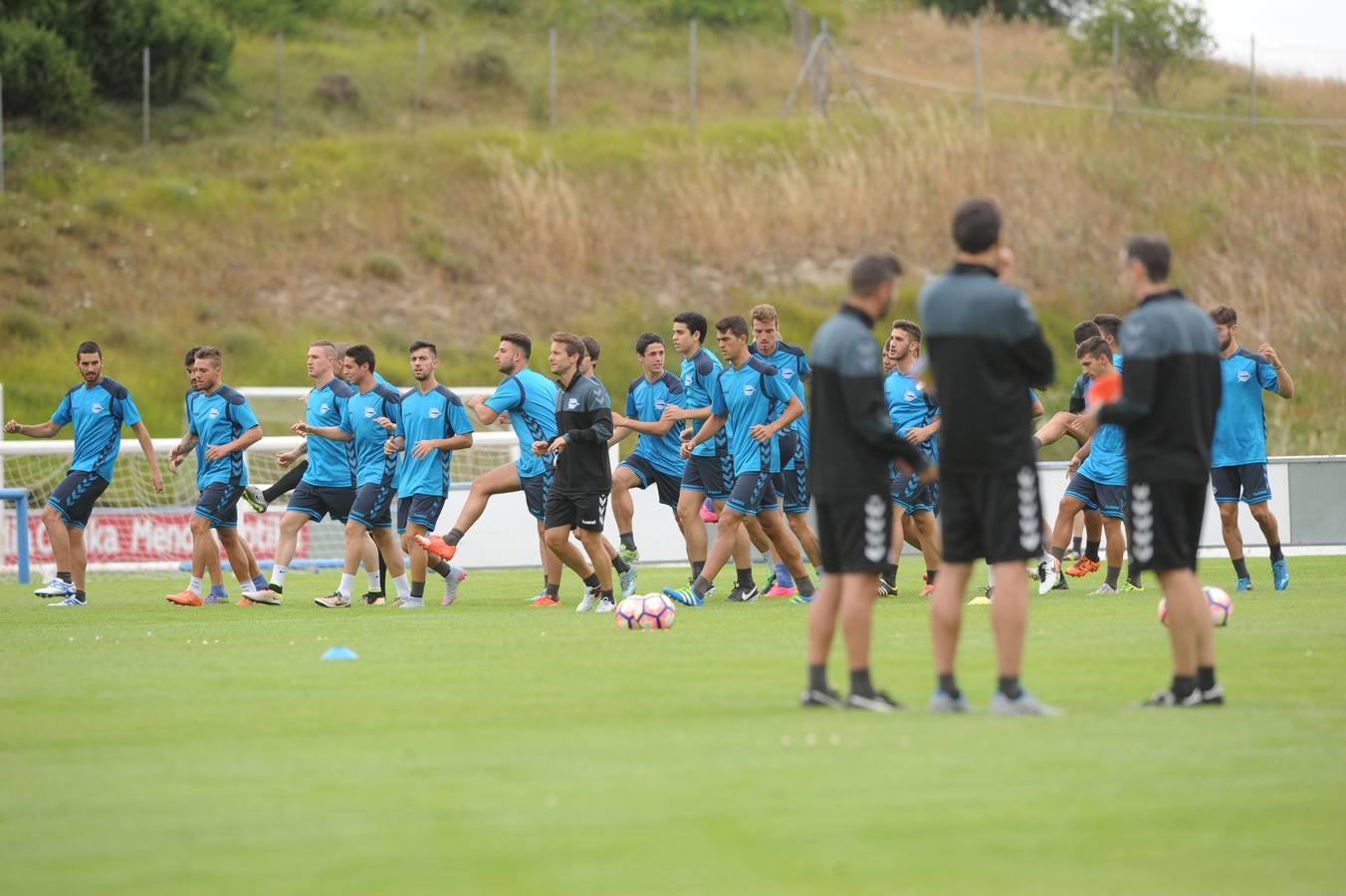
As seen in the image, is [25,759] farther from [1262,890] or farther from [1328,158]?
[1328,158]

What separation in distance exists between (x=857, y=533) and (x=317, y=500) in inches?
403

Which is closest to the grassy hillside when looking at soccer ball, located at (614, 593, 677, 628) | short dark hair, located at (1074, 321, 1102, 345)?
short dark hair, located at (1074, 321, 1102, 345)

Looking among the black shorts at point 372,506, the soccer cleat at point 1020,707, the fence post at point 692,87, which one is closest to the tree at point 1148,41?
the fence post at point 692,87

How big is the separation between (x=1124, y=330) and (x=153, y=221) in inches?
1341

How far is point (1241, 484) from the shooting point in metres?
15.2

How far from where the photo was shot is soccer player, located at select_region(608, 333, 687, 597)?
17.4 meters

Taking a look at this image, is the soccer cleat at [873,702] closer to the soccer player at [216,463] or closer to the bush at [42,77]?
the soccer player at [216,463]

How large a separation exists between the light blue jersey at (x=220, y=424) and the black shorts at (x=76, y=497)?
1.10 metres

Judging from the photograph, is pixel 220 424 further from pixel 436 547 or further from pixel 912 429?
pixel 912 429

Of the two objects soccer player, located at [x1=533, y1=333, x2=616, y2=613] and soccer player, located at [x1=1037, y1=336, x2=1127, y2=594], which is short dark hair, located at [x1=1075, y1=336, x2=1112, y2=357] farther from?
soccer player, located at [x1=533, y1=333, x2=616, y2=613]

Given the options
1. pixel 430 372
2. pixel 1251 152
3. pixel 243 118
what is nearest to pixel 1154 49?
pixel 1251 152

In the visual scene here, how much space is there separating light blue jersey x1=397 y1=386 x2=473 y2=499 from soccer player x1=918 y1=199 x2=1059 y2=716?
9.10 metres

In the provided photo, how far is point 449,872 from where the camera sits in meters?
4.93

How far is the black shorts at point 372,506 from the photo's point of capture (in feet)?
53.9
